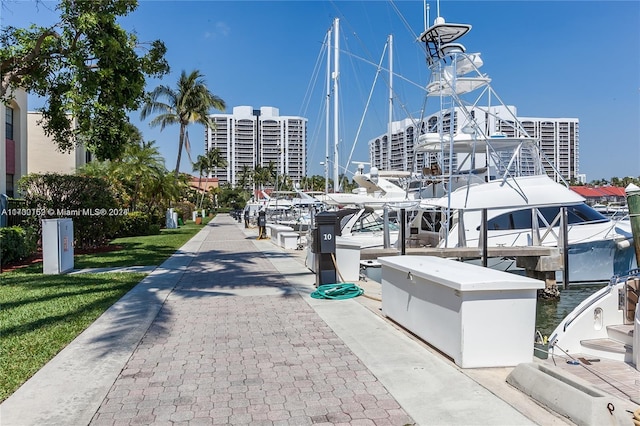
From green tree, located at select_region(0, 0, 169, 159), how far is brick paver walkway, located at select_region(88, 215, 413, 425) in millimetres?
6251

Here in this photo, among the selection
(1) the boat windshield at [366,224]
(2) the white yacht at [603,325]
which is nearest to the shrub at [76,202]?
(1) the boat windshield at [366,224]

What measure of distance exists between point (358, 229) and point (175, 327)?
14.5 meters

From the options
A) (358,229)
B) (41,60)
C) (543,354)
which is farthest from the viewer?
(358,229)

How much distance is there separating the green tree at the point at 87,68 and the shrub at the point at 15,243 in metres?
3.31

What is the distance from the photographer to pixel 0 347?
619 cm

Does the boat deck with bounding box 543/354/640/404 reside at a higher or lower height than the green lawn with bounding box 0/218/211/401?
lower

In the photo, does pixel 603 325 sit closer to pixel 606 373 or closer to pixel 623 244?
pixel 606 373

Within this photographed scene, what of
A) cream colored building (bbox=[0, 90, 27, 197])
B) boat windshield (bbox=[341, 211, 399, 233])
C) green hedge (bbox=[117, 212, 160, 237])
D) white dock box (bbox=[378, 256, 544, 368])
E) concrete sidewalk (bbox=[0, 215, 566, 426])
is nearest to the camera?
concrete sidewalk (bbox=[0, 215, 566, 426])

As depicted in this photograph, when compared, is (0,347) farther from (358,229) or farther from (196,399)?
(358,229)

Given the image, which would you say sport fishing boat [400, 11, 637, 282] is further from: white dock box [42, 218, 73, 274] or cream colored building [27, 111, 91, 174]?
cream colored building [27, 111, 91, 174]

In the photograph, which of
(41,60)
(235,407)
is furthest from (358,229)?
(235,407)

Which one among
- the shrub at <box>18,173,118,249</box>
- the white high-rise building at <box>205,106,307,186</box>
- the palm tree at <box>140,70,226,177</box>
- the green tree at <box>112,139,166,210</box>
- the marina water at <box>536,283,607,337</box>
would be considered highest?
the white high-rise building at <box>205,106,307,186</box>

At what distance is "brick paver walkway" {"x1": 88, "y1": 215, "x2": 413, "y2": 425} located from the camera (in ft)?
14.0

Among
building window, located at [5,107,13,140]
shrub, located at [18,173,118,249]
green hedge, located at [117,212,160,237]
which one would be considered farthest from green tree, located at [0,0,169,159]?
green hedge, located at [117,212,160,237]
